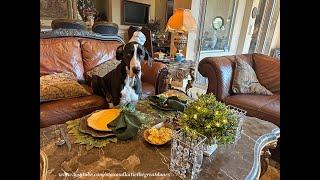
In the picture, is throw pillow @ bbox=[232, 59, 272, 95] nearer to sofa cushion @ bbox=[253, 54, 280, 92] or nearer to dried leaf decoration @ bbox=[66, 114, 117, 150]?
Answer: sofa cushion @ bbox=[253, 54, 280, 92]

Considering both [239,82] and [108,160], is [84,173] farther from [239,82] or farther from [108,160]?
[239,82]

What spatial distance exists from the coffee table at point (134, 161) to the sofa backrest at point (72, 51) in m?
1.04

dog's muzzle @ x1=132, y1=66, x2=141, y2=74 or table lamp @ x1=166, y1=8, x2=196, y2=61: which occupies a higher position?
table lamp @ x1=166, y1=8, x2=196, y2=61

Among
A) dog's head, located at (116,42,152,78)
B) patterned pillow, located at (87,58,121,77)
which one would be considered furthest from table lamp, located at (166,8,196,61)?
dog's head, located at (116,42,152,78)

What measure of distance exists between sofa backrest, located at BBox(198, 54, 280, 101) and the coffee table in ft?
3.87

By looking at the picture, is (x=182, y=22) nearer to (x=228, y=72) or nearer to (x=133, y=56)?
(x=228, y=72)

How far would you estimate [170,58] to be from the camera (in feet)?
10.1

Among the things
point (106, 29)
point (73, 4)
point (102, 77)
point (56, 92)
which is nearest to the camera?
point (56, 92)

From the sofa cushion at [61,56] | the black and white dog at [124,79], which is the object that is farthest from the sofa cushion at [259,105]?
the sofa cushion at [61,56]

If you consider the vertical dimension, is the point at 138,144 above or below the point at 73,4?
below

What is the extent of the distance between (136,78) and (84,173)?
3.36 ft

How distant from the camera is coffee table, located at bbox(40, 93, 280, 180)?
884mm

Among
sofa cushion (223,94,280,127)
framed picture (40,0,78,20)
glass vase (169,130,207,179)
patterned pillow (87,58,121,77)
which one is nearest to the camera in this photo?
glass vase (169,130,207,179)
